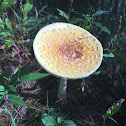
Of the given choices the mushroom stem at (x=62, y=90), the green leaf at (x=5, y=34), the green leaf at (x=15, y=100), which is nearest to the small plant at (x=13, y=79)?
the green leaf at (x=15, y=100)

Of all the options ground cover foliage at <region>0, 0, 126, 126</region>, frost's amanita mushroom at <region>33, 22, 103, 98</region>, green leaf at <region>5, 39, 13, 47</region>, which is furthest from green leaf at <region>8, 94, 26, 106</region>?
green leaf at <region>5, 39, 13, 47</region>

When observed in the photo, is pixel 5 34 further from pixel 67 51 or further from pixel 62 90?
pixel 62 90

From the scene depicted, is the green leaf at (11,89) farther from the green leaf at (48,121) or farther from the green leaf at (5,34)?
the green leaf at (5,34)

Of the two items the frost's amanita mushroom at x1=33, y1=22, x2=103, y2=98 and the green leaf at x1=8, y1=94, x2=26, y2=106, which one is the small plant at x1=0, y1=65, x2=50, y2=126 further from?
the frost's amanita mushroom at x1=33, y1=22, x2=103, y2=98

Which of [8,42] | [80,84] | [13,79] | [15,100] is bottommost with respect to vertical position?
[80,84]

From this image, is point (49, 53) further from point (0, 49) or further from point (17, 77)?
point (0, 49)

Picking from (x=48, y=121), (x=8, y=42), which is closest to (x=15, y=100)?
(x=48, y=121)

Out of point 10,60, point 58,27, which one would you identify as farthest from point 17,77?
point 10,60

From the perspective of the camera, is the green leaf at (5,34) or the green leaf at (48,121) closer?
the green leaf at (48,121)
